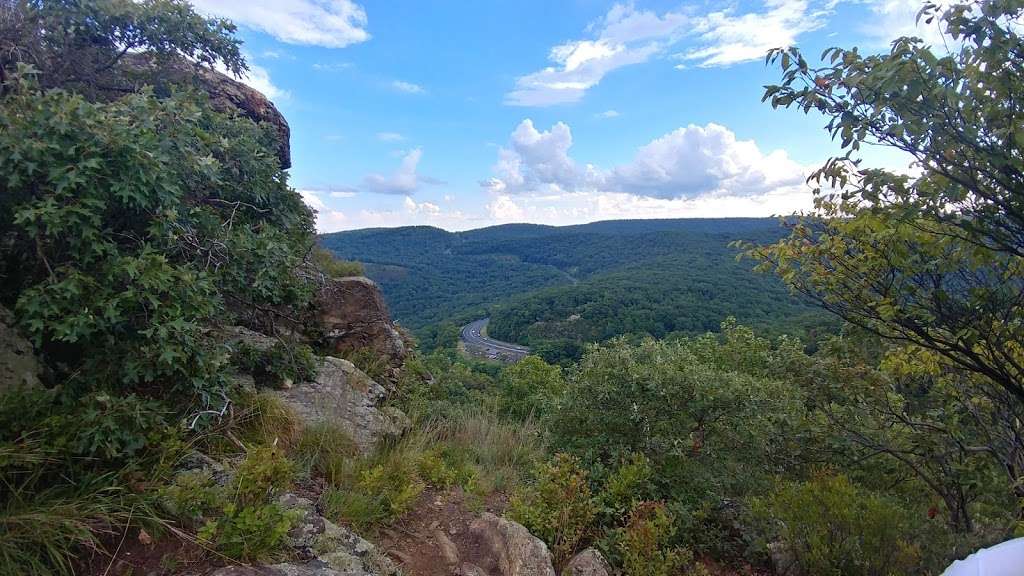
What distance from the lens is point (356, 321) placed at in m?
7.14

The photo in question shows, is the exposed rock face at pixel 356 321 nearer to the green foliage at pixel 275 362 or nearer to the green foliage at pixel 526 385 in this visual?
the green foliage at pixel 275 362

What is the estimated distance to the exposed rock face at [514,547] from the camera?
3.23 m

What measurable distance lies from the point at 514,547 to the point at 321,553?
129 cm

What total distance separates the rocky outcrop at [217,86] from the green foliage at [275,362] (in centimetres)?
238

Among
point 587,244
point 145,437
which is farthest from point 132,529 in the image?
point 587,244

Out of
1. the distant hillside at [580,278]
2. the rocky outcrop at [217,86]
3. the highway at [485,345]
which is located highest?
the rocky outcrop at [217,86]

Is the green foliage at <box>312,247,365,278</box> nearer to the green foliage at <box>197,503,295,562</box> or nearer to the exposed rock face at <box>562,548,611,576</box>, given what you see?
the green foliage at <box>197,503,295,562</box>

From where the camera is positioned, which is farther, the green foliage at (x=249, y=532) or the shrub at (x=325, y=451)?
the shrub at (x=325, y=451)

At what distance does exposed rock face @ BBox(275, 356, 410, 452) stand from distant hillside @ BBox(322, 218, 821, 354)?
11.8 meters

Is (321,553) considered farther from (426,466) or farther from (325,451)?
(426,466)

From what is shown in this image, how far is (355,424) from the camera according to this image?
4.68 m

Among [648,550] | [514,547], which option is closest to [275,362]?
[514,547]

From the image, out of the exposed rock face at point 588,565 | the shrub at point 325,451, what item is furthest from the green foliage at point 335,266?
the exposed rock face at point 588,565

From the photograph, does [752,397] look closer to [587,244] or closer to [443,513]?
[443,513]
